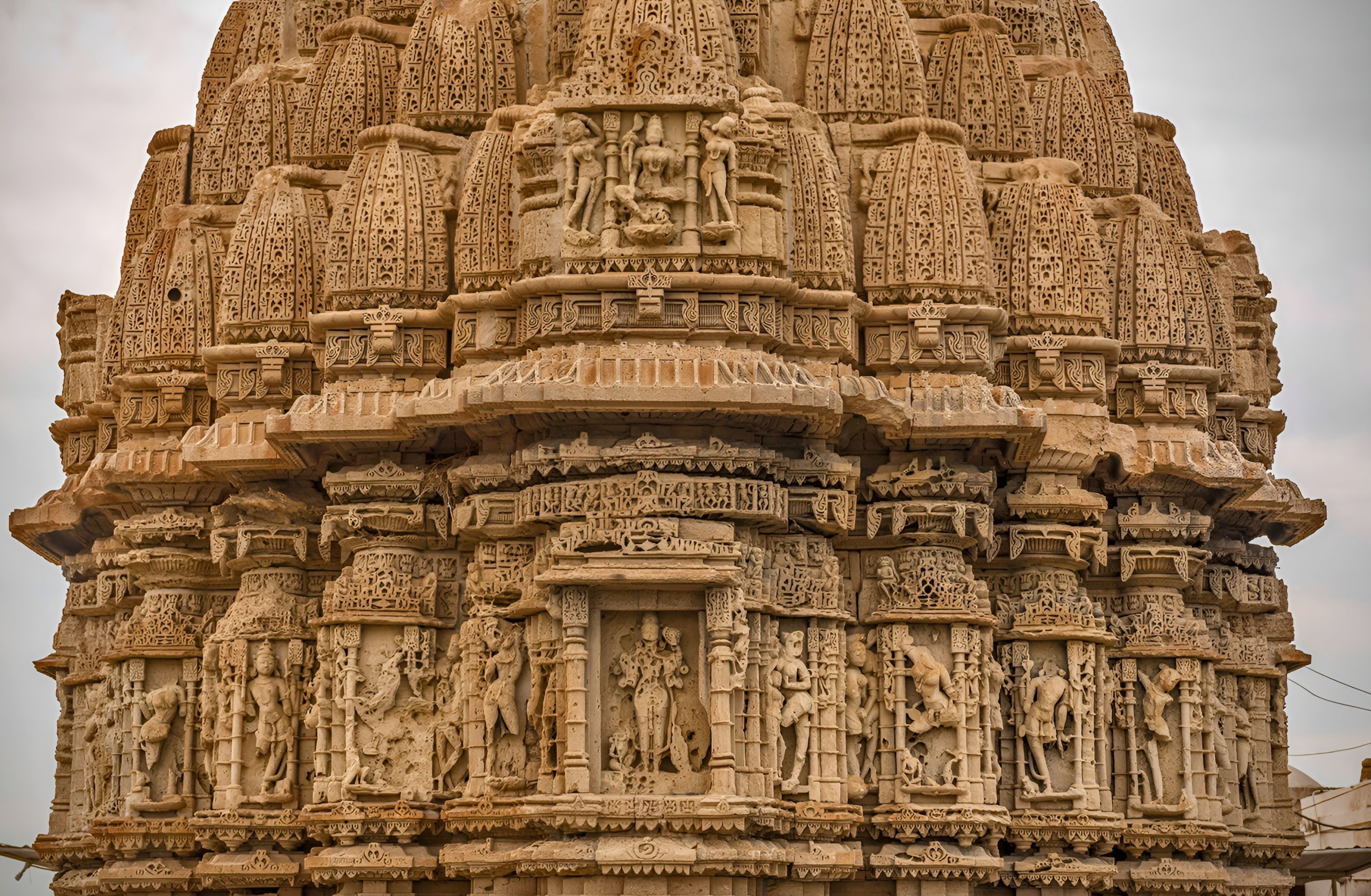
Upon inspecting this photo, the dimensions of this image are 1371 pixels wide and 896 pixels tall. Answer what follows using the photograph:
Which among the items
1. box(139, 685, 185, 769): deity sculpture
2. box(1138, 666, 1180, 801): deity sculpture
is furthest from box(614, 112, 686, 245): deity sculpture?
box(1138, 666, 1180, 801): deity sculpture

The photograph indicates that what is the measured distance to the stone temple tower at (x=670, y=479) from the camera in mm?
25031

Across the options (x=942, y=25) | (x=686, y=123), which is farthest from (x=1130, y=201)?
(x=686, y=123)

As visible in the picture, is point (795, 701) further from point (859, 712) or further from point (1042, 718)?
point (1042, 718)

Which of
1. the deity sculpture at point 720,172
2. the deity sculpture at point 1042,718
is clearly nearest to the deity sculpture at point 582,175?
the deity sculpture at point 720,172

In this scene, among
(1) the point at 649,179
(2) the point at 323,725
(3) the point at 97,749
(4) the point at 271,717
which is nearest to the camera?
(1) the point at 649,179

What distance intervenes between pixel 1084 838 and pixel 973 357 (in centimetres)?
514

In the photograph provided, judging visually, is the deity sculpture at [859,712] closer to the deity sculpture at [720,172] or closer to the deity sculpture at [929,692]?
the deity sculpture at [929,692]

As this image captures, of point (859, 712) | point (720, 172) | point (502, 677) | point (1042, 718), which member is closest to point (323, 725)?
point (502, 677)

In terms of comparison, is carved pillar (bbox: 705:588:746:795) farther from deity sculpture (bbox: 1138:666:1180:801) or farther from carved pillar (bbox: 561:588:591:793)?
deity sculpture (bbox: 1138:666:1180:801)

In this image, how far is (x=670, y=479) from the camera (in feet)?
81.8

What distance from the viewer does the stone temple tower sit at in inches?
985

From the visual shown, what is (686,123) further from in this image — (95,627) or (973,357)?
(95,627)

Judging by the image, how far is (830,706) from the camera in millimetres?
25906

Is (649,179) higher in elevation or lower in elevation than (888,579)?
higher
